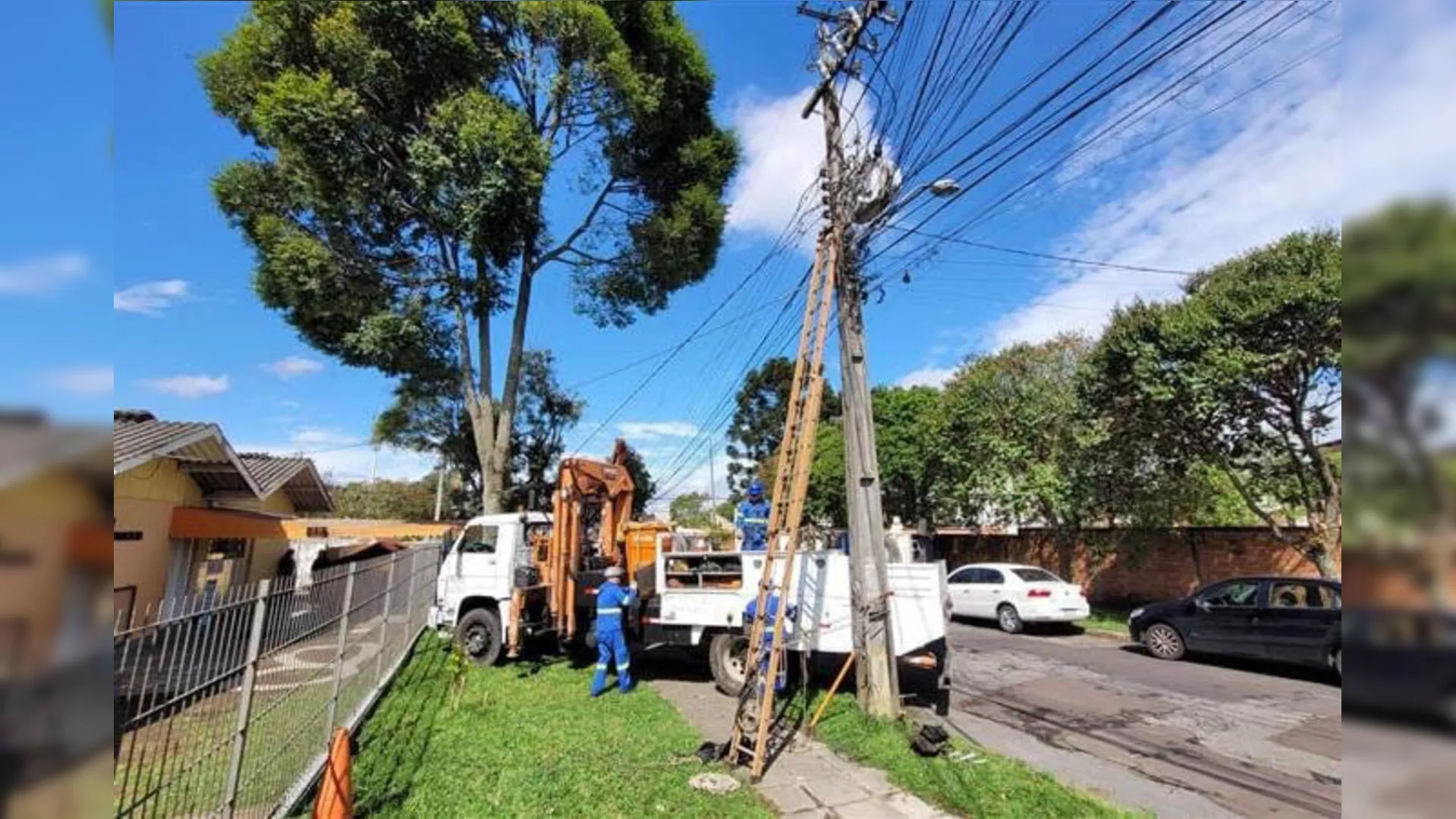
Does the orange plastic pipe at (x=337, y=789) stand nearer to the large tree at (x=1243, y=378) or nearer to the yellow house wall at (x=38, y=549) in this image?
the yellow house wall at (x=38, y=549)

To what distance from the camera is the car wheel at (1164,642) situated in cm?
1027

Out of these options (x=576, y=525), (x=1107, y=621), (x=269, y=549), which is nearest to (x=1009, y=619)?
(x=1107, y=621)

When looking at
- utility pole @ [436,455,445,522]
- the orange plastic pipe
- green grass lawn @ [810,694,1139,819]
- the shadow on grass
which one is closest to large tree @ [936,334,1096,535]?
green grass lawn @ [810,694,1139,819]

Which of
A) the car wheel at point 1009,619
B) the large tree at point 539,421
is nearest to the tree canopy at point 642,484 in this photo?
the large tree at point 539,421

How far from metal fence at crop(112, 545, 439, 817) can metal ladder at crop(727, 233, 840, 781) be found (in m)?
3.20

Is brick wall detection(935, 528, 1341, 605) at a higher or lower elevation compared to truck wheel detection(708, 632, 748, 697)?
higher

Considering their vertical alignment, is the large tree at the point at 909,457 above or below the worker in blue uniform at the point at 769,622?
above

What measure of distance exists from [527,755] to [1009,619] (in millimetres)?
10560

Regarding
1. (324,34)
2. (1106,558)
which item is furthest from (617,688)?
(1106,558)

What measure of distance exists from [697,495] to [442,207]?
38.0 m

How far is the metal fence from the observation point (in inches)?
101

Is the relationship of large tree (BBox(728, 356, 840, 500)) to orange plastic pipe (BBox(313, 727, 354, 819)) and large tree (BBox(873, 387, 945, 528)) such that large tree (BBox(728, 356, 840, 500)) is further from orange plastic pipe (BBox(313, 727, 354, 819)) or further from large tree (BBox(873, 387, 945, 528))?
orange plastic pipe (BBox(313, 727, 354, 819))

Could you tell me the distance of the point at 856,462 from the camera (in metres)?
7.00

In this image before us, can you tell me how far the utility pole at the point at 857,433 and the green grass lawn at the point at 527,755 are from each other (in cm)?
194
